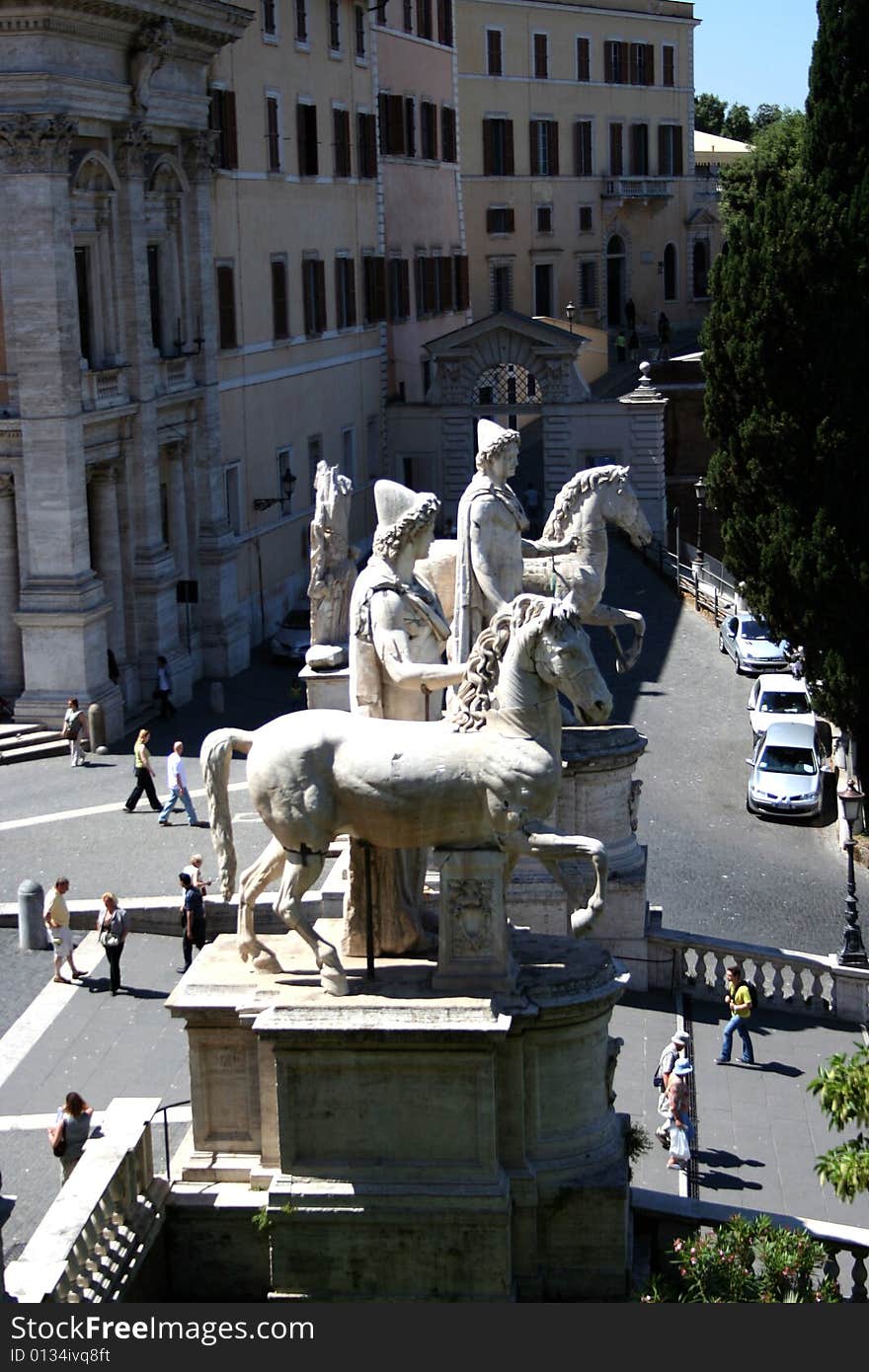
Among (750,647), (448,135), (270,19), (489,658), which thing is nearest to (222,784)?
(489,658)

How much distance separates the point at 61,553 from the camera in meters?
32.3

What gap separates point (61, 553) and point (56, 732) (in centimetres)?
250

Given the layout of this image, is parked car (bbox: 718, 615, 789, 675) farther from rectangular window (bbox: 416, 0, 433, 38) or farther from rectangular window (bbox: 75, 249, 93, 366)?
rectangular window (bbox: 416, 0, 433, 38)

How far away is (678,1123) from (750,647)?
73.2 feet

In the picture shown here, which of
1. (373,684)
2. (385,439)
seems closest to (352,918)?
(373,684)

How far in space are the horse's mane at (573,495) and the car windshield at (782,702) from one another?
12.2 metres

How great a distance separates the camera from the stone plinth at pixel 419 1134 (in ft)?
43.4

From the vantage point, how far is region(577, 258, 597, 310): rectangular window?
74875 millimetres

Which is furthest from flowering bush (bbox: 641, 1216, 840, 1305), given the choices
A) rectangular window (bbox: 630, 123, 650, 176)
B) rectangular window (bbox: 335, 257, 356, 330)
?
rectangular window (bbox: 630, 123, 650, 176)

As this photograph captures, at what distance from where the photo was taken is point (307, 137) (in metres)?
46.4

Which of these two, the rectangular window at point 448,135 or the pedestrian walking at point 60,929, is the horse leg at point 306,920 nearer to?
the pedestrian walking at point 60,929

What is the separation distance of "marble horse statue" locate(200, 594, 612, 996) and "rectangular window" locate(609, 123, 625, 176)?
208 feet

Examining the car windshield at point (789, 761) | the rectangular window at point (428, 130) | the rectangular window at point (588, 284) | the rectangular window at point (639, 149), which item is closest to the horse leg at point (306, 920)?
the car windshield at point (789, 761)

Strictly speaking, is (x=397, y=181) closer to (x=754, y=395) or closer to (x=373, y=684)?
(x=754, y=395)
